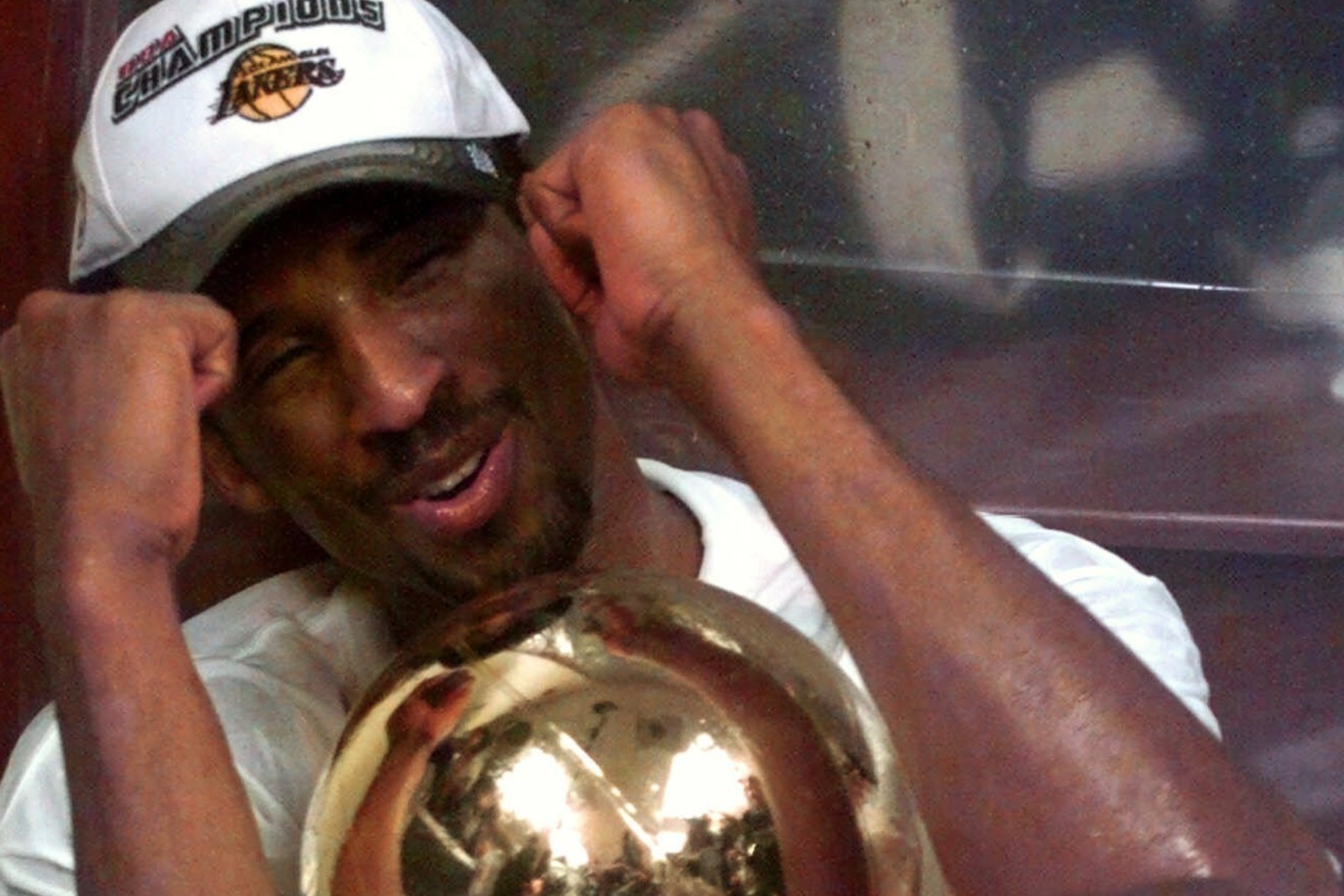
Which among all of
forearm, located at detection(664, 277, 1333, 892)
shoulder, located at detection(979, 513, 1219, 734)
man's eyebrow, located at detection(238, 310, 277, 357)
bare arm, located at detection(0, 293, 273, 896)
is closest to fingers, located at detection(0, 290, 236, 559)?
bare arm, located at detection(0, 293, 273, 896)

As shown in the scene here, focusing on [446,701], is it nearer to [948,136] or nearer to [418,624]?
[418,624]

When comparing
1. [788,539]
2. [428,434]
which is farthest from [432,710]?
[428,434]

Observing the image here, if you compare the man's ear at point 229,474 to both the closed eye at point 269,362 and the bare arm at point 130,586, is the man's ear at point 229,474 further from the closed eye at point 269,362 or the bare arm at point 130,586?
the bare arm at point 130,586

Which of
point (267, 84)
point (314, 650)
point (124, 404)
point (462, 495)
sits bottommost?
point (314, 650)

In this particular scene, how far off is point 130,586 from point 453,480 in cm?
23

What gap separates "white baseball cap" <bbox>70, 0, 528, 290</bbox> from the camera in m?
0.82

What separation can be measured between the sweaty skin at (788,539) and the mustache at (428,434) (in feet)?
0.36

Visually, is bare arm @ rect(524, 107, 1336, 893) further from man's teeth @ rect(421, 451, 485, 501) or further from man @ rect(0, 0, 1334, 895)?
man's teeth @ rect(421, 451, 485, 501)

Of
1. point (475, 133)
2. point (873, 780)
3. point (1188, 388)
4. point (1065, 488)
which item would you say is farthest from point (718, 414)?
point (1188, 388)

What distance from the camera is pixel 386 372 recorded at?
820mm

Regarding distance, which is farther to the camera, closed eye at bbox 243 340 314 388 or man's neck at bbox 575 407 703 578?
man's neck at bbox 575 407 703 578

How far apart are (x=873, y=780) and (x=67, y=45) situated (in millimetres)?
868

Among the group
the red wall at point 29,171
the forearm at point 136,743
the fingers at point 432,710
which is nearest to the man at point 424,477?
the forearm at point 136,743

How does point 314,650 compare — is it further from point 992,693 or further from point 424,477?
point 992,693
